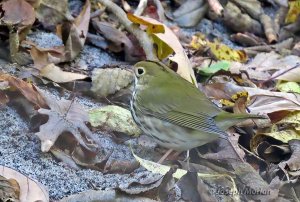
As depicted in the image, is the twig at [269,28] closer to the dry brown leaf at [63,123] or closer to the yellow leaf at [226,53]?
the yellow leaf at [226,53]

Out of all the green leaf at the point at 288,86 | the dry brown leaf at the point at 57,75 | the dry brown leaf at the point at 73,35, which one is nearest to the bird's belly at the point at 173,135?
the dry brown leaf at the point at 57,75

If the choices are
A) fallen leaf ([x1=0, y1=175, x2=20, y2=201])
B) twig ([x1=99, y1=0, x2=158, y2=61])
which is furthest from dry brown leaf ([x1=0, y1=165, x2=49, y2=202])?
twig ([x1=99, y1=0, x2=158, y2=61])

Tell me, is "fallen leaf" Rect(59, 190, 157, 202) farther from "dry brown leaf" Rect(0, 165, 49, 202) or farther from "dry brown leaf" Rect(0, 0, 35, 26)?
"dry brown leaf" Rect(0, 0, 35, 26)

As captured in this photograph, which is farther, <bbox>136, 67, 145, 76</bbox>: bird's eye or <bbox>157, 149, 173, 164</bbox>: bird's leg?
<bbox>136, 67, 145, 76</bbox>: bird's eye

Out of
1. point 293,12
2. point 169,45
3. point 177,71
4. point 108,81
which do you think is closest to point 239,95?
point 177,71

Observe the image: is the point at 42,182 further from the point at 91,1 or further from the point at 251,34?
the point at 251,34
